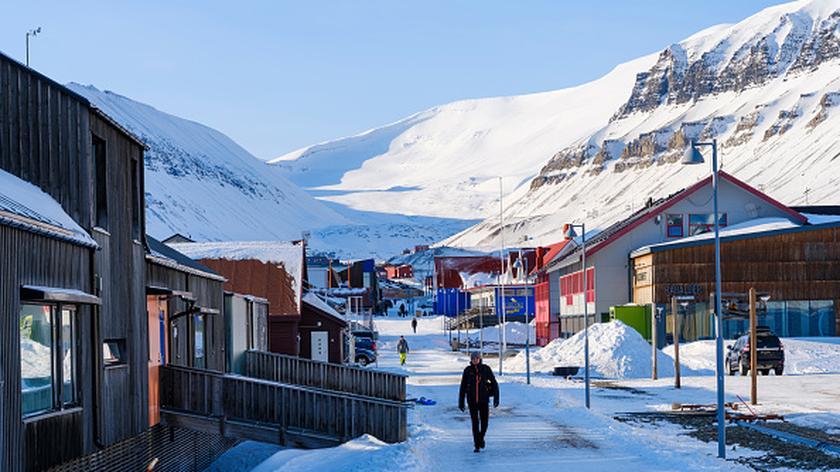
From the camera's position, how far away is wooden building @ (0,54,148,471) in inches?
583

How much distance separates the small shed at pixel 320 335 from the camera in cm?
5544

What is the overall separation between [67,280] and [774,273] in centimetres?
5035

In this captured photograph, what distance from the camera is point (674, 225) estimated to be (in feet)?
226

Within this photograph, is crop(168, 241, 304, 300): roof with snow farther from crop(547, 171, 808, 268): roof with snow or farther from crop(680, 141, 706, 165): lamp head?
crop(680, 141, 706, 165): lamp head

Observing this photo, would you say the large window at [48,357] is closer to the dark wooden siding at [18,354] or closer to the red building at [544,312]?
the dark wooden siding at [18,354]

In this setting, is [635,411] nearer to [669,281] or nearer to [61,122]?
[61,122]

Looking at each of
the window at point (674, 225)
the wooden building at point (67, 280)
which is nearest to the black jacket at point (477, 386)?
the wooden building at point (67, 280)

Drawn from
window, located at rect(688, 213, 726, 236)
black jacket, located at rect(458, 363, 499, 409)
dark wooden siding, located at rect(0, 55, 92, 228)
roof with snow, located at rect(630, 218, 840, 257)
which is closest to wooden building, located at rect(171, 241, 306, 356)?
roof with snow, located at rect(630, 218, 840, 257)

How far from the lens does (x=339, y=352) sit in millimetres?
56094

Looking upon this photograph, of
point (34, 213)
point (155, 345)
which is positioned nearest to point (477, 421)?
point (155, 345)

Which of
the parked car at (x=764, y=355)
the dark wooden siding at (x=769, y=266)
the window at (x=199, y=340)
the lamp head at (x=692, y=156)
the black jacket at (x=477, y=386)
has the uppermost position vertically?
the lamp head at (x=692, y=156)

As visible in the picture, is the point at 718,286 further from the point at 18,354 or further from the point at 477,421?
the point at 18,354

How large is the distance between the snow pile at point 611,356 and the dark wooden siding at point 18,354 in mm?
35333

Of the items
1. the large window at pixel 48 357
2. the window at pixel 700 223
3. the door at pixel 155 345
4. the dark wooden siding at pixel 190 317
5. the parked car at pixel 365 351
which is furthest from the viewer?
the window at pixel 700 223
